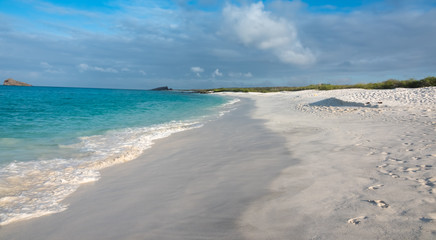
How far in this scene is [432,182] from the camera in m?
3.63

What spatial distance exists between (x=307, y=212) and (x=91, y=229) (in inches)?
115

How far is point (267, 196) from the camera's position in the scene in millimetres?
3816

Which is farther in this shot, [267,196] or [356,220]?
[267,196]

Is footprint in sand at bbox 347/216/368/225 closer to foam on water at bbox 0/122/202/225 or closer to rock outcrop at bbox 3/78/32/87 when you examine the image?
foam on water at bbox 0/122/202/225

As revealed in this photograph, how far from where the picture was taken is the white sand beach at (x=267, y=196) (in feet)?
9.42

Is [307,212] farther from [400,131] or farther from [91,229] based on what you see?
[400,131]

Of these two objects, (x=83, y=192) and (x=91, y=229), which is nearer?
(x=91, y=229)

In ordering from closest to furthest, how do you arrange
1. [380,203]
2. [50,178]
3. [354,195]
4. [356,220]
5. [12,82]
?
[356,220] → [380,203] → [354,195] → [50,178] → [12,82]

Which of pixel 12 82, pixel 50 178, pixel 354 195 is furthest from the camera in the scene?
pixel 12 82

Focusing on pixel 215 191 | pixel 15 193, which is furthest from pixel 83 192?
pixel 215 191

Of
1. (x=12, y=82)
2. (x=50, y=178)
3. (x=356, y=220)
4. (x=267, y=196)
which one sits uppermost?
(x=12, y=82)

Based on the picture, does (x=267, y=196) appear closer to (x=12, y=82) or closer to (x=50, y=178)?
(x=50, y=178)

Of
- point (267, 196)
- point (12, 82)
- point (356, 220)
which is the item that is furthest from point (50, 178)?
point (12, 82)

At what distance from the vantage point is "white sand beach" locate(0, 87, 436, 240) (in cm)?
287
